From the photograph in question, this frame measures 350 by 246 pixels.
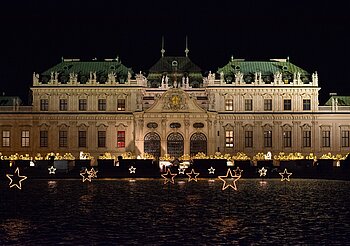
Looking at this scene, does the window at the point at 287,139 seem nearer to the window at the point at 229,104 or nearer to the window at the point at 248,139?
the window at the point at 248,139

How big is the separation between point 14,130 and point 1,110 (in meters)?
3.26

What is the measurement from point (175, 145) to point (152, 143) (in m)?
2.97

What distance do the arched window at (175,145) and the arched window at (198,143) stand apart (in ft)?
4.59

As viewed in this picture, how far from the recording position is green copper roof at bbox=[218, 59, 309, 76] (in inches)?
3374

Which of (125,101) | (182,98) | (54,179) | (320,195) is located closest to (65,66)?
(125,101)

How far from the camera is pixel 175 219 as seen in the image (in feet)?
76.8

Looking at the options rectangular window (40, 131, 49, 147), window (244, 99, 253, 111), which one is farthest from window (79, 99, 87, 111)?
window (244, 99, 253, 111)

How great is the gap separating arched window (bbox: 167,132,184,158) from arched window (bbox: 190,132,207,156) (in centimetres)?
140

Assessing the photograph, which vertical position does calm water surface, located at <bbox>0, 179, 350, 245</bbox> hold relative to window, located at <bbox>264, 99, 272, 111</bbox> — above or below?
below

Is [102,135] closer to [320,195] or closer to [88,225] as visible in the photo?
[320,195]

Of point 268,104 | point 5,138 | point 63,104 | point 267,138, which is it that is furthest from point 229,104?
point 5,138

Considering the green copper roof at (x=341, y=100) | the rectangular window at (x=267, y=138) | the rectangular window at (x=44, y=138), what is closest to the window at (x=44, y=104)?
the rectangular window at (x=44, y=138)

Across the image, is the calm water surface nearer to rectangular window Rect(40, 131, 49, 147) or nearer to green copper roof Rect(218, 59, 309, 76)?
rectangular window Rect(40, 131, 49, 147)

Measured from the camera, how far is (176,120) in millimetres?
82375
